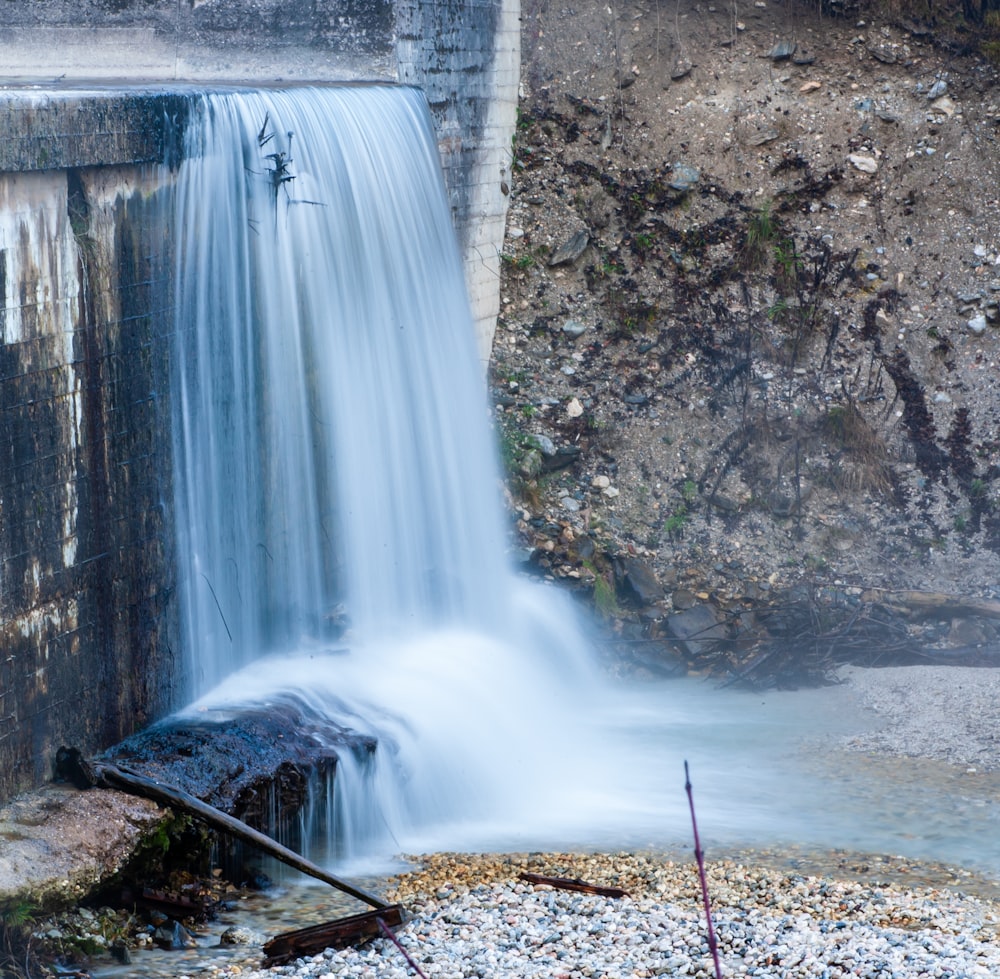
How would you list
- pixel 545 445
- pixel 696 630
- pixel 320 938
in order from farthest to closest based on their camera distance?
pixel 545 445 → pixel 696 630 → pixel 320 938

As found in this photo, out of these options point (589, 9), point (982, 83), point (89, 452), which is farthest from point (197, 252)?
point (982, 83)

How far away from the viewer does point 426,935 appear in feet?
16.6

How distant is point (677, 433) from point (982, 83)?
4363 millimetres

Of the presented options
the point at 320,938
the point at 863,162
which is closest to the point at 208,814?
the point at 320,938

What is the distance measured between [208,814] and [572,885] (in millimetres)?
1682

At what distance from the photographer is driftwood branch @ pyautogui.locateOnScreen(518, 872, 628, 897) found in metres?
5.44

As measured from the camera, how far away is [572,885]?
217 inches

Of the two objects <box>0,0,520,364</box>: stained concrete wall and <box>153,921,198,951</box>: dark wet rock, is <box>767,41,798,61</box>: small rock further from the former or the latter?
<box>153,921,198,951</box>: dark wet rock

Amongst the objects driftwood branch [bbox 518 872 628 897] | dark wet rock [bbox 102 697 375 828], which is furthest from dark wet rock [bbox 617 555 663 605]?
driftwood branch [bbox 518 872 628 897]

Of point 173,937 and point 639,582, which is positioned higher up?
point 639,582

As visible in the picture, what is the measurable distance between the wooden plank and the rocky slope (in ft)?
17.0

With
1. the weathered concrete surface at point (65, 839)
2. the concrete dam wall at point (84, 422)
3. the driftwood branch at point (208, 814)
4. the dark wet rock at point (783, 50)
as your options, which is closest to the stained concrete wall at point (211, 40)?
the concrete dam wall at point (84, 422)

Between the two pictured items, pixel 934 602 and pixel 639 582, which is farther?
pixel 639 582

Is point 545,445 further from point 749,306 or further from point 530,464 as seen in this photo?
point 749,306
